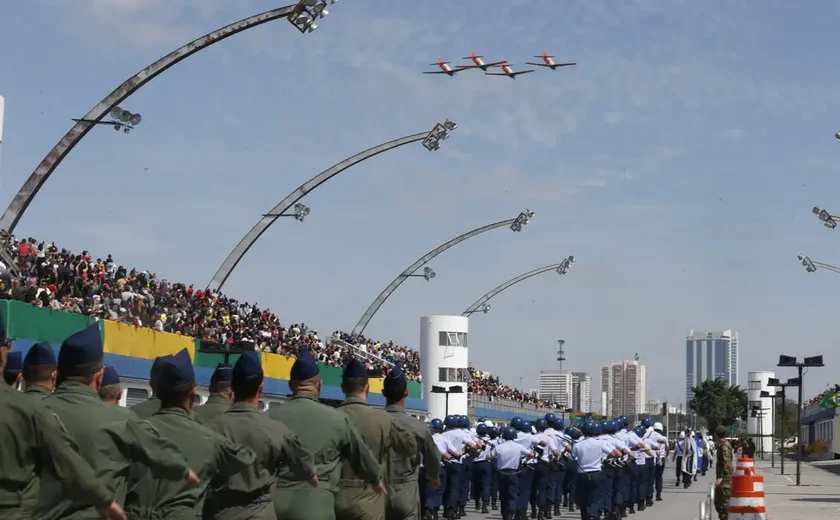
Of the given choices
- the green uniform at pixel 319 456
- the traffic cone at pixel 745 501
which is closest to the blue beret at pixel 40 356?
the green uniform at pixel 319 456

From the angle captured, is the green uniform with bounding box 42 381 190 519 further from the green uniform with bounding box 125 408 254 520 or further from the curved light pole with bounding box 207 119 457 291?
the curved light pole with bounding box 207 119 457 291

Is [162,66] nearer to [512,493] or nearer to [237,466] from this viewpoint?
[512,493]

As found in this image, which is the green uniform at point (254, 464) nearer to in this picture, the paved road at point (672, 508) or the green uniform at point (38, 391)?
the green uniform at point (38, 391)

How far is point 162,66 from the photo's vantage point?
69.7ft

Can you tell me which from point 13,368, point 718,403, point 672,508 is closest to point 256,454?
point 13,368

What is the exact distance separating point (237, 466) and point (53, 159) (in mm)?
14282

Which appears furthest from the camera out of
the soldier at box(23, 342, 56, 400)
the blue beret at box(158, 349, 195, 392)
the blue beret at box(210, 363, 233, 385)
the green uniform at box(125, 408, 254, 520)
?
the blue beret at box(210, 363, 233, 385)

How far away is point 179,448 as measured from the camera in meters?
7.12

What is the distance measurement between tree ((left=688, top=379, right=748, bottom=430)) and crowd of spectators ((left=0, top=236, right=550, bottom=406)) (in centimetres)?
6938

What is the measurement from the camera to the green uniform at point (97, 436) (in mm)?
6188

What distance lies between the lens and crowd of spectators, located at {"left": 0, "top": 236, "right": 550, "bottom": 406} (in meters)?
26.8

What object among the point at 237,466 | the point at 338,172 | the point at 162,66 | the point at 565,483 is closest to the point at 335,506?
the point at 237,466

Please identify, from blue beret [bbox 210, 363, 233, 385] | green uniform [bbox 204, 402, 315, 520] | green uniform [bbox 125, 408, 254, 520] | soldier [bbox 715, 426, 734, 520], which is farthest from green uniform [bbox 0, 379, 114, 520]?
soldier [bbox 715, 426, 734, 520]

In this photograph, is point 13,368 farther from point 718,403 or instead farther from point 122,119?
point 718,403
